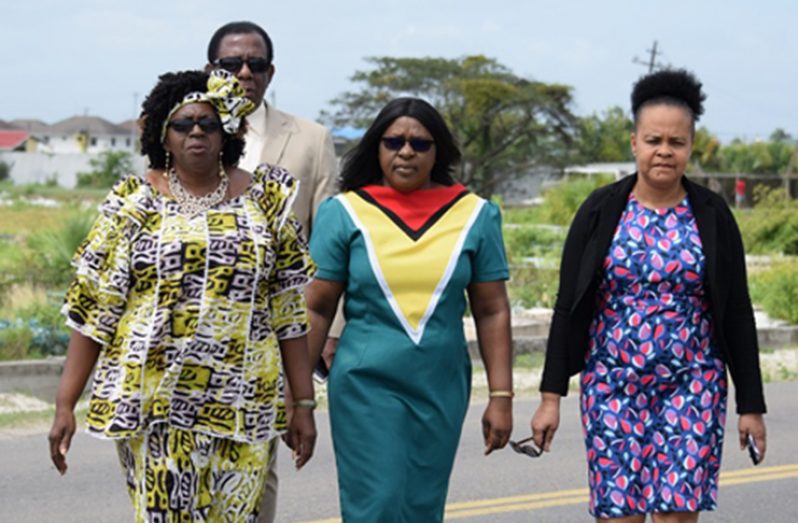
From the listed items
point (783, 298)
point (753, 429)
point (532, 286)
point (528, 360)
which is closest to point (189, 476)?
point (753, 429)

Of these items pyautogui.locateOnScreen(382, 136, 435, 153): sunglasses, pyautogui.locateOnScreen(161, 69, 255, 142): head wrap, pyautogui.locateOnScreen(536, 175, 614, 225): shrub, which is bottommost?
pyautogui.locateOnScreen(536, 175, 614, 225): shrub

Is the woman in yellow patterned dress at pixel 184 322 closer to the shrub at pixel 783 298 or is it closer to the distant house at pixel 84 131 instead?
the shrub at pixel 783 298

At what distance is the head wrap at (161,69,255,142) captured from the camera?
4.57 metres

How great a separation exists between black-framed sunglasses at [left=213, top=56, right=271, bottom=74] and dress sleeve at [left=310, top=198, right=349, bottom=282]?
0.78 meters

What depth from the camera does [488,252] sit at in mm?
5070

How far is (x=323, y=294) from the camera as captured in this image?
5.02 meters

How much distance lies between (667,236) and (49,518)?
3.91 meters

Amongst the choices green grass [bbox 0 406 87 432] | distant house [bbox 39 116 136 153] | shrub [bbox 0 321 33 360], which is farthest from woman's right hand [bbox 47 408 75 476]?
distant house [bbox 39 116 136 153]

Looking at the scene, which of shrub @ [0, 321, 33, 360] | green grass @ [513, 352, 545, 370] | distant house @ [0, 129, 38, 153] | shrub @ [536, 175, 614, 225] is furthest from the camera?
distant house @ [0, 129, 38, 153]

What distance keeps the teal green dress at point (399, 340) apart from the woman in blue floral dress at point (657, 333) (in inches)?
13.3

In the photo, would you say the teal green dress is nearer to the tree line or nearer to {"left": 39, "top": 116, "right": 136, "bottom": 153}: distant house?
the tree line

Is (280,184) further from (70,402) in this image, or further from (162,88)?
(70,402)

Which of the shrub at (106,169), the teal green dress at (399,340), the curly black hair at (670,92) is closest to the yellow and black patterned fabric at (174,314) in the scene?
the teal green dress at (399,340)

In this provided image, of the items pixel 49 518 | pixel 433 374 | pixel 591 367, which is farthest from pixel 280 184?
pixel 49 518
